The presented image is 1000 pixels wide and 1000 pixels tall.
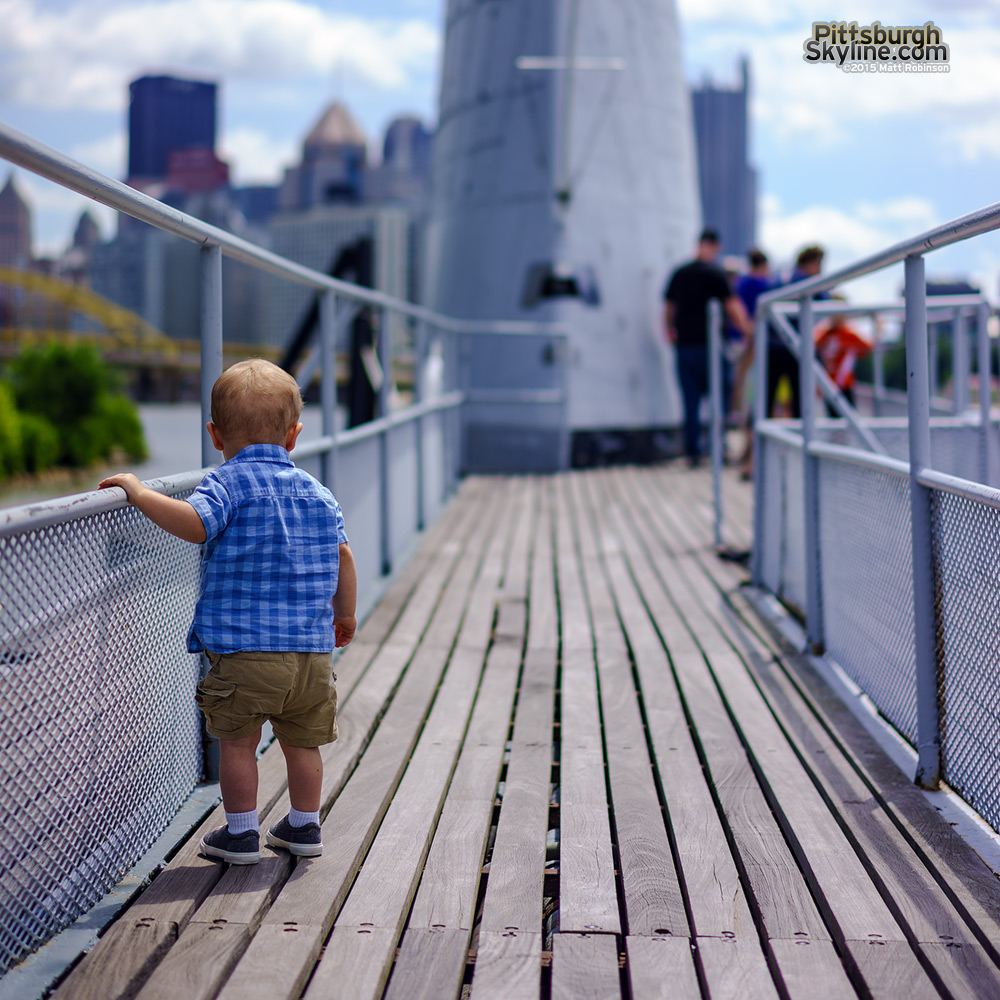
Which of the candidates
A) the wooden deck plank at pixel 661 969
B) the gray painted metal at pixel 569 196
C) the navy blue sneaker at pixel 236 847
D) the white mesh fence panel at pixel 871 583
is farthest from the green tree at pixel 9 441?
the wooden deck plank at pixel 661 969

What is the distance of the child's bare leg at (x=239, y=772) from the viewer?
2.30m

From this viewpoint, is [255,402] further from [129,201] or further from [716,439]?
[716,439]

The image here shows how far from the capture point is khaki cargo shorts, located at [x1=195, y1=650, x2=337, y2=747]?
2.22 m

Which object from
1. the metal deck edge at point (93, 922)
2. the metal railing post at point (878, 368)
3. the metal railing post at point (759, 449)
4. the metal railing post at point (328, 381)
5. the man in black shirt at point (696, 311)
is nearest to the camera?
the metal deck edge at point (93, 922)

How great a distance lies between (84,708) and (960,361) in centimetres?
578

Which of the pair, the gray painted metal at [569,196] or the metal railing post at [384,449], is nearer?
the metal railing post at [384,449]

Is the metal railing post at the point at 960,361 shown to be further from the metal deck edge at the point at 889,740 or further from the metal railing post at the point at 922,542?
the metal railing post at the point at 922,542

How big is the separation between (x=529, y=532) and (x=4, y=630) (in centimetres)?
588

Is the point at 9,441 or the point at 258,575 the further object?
the point at 9,441

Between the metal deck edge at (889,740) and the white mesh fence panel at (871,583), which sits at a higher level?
the white mesh fence panel at (871,583)

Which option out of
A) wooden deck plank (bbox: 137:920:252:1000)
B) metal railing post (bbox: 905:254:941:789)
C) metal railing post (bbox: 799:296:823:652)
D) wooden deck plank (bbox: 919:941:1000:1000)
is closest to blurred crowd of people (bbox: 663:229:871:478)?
metal railing post (bbox: 799:296:823:652)

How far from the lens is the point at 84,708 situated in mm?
2051

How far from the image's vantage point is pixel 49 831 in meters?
1.93

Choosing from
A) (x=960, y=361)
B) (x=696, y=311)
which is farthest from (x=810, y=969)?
(x=696, y=311)
